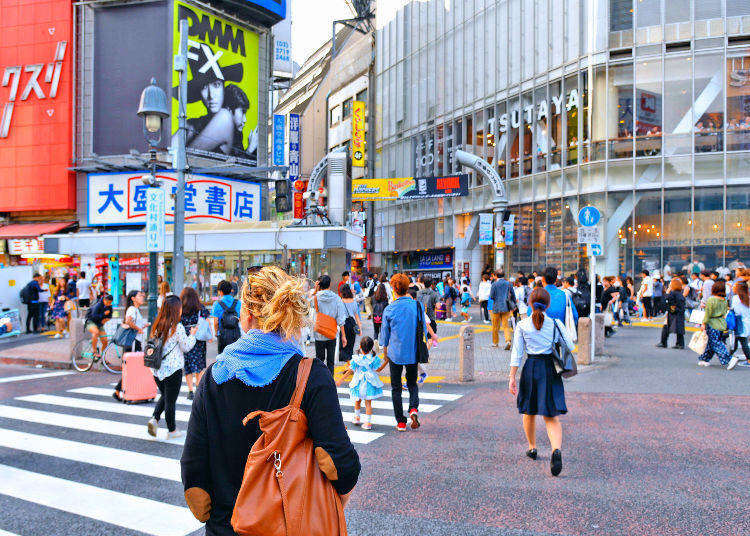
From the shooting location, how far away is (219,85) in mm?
30922

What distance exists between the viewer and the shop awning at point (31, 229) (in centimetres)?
2992

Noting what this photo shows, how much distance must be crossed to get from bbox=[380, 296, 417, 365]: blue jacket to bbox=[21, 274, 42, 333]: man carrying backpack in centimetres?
1759

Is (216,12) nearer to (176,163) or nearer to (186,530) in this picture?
(176,163)

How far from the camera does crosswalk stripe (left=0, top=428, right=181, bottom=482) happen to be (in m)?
6.24

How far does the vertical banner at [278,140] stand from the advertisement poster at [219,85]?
222cm

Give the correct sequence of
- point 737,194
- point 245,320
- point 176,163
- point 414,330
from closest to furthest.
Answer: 1. point 245,320
2. point 414,330
3. point 176,163
4. point 737,194

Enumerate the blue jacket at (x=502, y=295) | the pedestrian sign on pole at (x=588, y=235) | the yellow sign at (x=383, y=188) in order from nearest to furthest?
1. the pedestrian sign on pole at (x=588, y=235)
2. the blue jacket at (x=502, y=295)
3. the yellow sign at (x=383, y=188)

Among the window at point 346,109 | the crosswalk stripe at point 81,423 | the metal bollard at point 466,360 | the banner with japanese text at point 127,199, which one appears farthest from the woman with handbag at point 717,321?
the window at point 346,109

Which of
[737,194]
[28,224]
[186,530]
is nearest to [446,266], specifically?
[737,194]

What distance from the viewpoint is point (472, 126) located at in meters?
36.7

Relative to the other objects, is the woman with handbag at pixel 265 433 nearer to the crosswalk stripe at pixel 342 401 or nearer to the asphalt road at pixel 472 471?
the asphalt road at pixel 472 471

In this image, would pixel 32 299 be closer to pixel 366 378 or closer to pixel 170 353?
pixel 170 353

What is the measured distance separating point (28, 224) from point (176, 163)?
20.9 meters

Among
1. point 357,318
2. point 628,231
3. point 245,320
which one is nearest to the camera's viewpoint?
point 245,320
